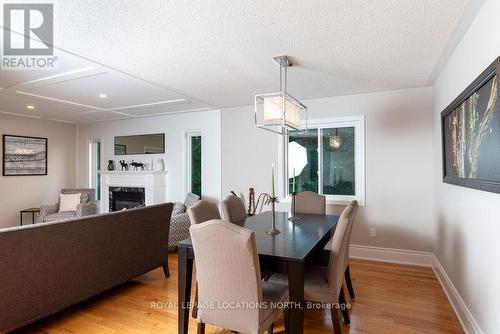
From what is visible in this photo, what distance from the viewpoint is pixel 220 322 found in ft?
5.54

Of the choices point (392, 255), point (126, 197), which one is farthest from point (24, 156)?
point (392, 255)

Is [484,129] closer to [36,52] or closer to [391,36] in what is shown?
[391,36]

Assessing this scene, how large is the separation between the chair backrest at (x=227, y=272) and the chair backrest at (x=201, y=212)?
2.12ft

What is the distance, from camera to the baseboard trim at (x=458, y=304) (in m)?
2.06

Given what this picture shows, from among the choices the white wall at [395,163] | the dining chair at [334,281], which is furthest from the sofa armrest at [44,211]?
the dining chair at [334,281]

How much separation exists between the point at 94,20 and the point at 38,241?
168cm

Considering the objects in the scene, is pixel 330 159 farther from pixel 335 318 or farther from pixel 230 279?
pixel 230 279

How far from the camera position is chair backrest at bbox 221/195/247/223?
2.80 meters

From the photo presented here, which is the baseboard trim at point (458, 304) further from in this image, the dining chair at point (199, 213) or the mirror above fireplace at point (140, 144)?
the mirror above fireplace at point (140, 144)

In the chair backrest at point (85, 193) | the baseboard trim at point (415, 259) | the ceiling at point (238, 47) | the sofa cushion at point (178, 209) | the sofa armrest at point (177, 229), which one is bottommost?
the baseboard trim at point (415, 259)

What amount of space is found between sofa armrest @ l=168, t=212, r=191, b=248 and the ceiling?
1.88 meters

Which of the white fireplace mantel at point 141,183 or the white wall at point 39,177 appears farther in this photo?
the white fireplace mantel at point 141,183

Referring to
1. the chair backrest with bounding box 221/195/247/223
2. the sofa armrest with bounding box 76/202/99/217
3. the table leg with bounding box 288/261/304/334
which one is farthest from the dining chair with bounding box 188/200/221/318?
the sofa armrest with bounding box 76/202/99/217

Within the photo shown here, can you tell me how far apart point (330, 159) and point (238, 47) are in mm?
2447
